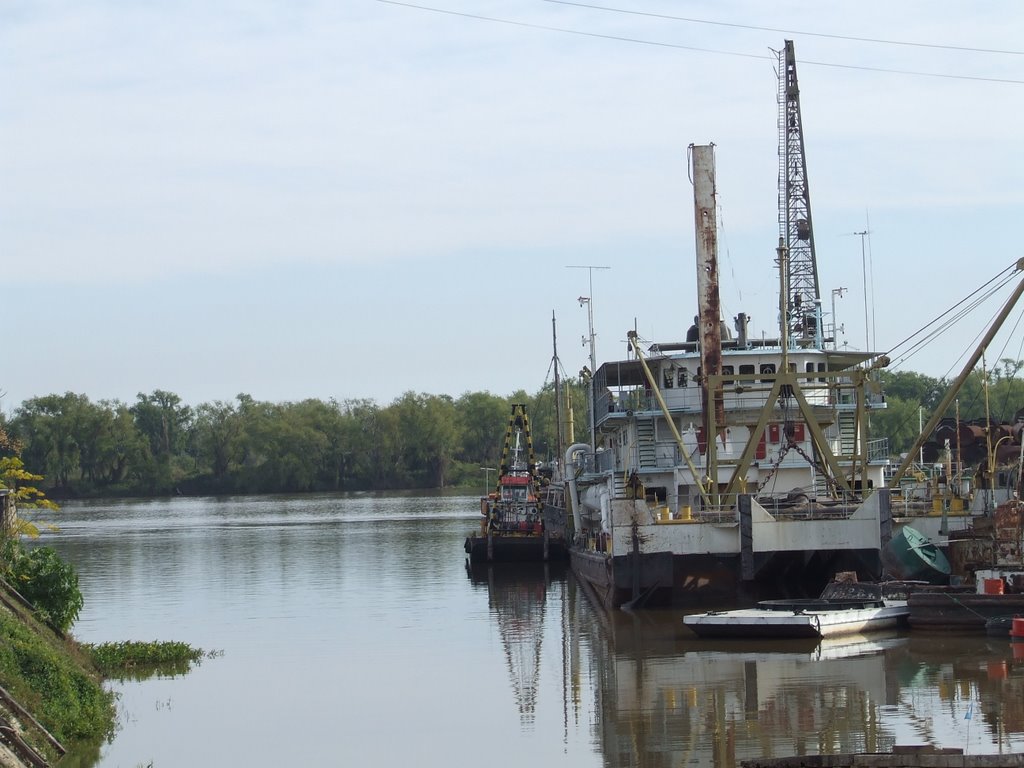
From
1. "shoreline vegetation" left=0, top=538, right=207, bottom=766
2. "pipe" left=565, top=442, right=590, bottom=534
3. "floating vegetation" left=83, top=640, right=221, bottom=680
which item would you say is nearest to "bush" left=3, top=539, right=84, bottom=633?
"shoreline vegetation" left=0, top=538, right=207, bottom=766

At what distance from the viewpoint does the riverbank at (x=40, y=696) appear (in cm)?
1928

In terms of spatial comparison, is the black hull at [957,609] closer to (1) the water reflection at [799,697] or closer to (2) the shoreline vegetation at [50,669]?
(1) the water reflection at [799,697]

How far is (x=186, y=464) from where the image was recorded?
184 meters

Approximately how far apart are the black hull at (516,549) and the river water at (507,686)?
6.00 meters

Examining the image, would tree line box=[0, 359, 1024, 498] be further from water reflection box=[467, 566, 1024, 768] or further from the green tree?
water reflection box=[467, 566, 1024, 768]

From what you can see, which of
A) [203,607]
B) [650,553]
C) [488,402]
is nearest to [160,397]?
[488,402]

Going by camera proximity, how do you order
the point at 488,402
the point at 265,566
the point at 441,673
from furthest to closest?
the point at 488,402, the point at 265,566, the point at 441,673

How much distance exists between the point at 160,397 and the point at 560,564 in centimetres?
14448

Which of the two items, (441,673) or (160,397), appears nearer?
(441,673)

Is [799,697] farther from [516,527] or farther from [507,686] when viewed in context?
[516,527]

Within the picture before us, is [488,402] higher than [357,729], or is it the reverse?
[488,402]

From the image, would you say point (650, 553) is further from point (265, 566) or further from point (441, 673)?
point (265, 566)

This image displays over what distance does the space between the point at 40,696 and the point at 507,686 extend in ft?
34.5

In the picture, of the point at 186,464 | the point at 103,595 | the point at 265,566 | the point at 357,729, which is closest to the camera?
the point at 357,729
